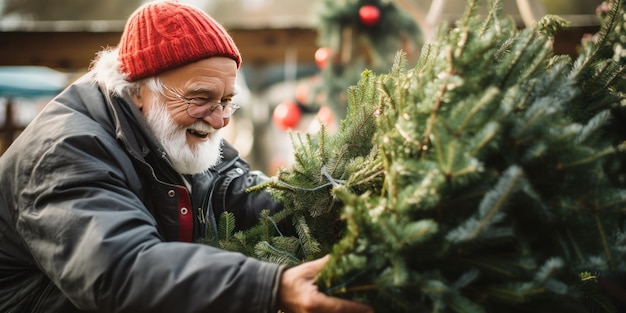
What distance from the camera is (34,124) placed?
1779 millimetres

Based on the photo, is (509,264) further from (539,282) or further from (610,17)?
(610,17)

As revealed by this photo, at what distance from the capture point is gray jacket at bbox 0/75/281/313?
4.39ft

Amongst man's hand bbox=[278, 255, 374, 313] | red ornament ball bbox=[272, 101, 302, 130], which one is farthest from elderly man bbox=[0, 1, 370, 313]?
A: red ornament ball bbox=[272, 101, 302, 130]

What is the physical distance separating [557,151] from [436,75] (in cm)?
34

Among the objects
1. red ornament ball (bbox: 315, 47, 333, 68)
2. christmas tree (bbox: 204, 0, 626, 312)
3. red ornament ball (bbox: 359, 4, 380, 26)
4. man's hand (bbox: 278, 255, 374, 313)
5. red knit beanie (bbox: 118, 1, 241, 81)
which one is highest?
red ornament ball (bbox: 359, 4, 380, 26)

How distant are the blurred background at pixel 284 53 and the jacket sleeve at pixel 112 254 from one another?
175cm

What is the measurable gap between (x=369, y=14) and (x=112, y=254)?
5.49 m

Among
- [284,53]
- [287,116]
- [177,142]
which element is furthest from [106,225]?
[284,53]

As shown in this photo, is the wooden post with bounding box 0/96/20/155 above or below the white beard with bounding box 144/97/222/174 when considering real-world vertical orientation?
below

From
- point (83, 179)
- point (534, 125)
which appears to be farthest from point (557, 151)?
point (83, 179)

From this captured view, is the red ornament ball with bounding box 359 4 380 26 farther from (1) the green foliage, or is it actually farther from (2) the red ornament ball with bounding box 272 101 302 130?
(2) the red ornament ball with bounding box 272 101 302 130

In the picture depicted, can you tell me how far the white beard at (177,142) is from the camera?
2.01m

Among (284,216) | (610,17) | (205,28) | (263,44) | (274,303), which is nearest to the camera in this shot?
(274,303)

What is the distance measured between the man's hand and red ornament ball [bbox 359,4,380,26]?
213 inches
